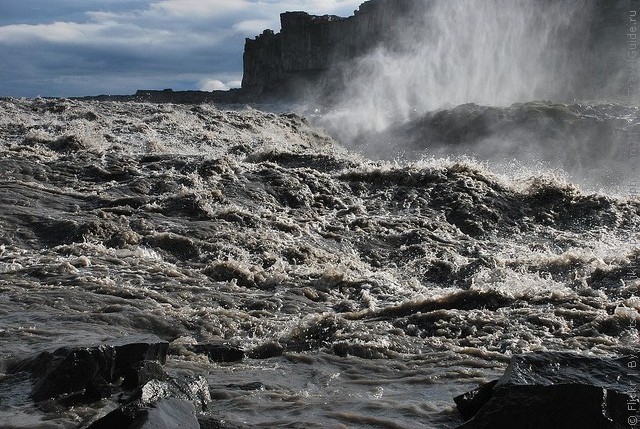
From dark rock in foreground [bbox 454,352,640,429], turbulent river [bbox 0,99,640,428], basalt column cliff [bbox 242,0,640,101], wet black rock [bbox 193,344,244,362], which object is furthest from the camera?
basalt column cliff [bbox 242,0,640,101]

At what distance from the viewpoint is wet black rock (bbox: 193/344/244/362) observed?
5949 mm

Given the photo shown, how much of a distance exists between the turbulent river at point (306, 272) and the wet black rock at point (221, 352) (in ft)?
0.49

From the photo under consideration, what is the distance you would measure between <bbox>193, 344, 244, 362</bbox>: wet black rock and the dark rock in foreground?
96.0 inches

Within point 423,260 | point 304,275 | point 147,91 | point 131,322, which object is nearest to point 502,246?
point 423,260

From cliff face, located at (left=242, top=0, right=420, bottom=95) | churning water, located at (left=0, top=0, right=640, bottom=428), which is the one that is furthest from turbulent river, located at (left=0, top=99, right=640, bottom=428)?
cliff face, located at (left=242, top=0, right=420, bottom=95)

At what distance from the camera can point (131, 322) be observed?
6.84 metres

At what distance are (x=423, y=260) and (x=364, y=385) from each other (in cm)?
521

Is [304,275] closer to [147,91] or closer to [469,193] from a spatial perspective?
[469,193]

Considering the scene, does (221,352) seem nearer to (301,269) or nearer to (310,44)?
(301,269)

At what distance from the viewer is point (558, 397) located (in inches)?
154

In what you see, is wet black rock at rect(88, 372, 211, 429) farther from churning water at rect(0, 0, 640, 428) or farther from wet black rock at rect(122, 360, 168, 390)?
churning water at rect(0, 0, 640, 428)

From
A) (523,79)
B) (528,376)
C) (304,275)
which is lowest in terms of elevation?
(304,275)

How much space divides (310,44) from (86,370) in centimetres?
7119

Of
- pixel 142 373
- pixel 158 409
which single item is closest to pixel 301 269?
pixel 142 373
